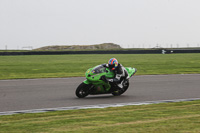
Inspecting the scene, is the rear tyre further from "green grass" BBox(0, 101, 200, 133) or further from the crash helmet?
"green grass" BBox(0, 101, 200, 133)

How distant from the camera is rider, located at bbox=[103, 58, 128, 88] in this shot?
12.1m

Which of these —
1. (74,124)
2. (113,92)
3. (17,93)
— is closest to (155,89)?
(113,92)

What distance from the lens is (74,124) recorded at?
681cm

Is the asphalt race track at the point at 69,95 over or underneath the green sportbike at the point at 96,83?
underneath

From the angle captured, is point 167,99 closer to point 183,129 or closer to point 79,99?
point 79,99

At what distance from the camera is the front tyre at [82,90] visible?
470 inches

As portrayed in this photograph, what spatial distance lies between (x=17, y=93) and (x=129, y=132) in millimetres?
7869

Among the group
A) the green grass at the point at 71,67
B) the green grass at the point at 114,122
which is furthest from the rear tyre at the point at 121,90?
the green grass at the point at 71,67

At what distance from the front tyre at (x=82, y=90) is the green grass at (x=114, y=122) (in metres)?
3.18

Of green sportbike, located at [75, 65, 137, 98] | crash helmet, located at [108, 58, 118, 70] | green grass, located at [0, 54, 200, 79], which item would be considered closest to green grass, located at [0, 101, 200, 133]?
green sportbike, located at [75, 65, 137, 98]

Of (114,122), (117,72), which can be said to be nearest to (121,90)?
(117,72)

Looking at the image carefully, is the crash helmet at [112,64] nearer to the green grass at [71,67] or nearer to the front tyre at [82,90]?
the front tyre at [82,90]

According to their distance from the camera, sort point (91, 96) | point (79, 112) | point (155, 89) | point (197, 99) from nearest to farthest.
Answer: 1. point (79, 112)
2. point (197, 99)
3. point (91, 96)
4. point (155, 89)

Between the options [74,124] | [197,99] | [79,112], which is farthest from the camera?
[197,99]
